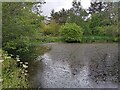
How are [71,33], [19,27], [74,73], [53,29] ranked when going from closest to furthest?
[19,27], [74,73], [53,29], [71,33]

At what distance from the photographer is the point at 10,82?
7.97ft

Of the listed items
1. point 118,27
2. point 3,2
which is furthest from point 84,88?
point 118,27

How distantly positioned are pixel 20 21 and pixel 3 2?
20.5 inches

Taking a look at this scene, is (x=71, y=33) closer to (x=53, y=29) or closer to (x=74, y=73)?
(x=53, y=29)

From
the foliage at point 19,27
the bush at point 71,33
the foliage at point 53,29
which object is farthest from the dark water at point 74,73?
the bush at point 71,33

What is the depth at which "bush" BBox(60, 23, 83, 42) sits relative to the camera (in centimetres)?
799

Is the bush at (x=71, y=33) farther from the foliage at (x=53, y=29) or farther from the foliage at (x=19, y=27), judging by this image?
the foliage at (x=19, y=27)

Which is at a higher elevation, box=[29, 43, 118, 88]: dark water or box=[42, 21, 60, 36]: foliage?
box=[42, 21, 60, 36]: foliage

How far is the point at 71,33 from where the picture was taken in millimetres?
8406

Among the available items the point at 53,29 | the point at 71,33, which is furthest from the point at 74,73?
the point at 71,33

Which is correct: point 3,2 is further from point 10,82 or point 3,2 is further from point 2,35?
point 10,82

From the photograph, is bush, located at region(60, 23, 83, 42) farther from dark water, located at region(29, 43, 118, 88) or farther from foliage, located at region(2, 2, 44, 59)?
foliage, located at region(2, 2, 44, 59)

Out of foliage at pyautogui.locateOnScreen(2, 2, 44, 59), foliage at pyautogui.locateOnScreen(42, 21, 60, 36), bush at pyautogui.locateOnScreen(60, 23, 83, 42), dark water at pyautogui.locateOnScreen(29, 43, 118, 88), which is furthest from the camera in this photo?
bush at pyautogui.locateOnScreen(60, 23, 83, 42)

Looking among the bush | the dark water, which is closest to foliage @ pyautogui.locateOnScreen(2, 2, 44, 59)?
the dark water
